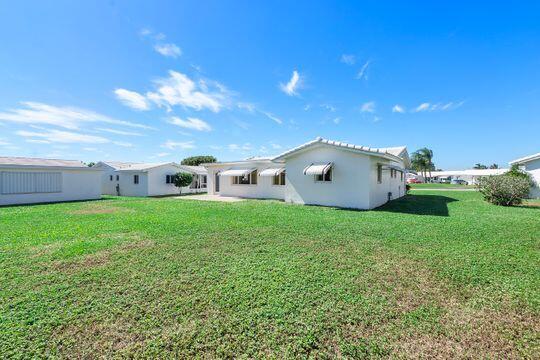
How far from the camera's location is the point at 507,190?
731 inches

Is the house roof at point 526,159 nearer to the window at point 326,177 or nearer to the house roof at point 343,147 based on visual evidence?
the house roof at point 343,147

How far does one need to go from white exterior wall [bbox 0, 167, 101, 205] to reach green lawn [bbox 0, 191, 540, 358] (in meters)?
17.0

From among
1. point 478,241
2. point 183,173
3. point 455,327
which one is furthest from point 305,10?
point 183,173

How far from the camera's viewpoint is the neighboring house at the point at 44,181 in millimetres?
21625

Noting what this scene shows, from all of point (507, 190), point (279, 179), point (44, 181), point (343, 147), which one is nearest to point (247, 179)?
point (279, 179)

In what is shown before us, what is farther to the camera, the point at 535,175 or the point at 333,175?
the point at 535,175

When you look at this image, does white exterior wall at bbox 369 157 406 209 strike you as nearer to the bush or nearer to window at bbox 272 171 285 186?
the bush

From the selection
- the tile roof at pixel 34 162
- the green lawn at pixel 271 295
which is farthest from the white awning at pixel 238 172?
the green lawn at pixel 271 295

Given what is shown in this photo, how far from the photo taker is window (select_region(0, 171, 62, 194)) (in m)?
21.5

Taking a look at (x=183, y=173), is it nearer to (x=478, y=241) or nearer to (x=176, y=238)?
(x=176, y=238)

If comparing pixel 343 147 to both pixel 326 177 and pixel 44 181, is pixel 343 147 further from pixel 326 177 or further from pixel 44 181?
pixel 44 181

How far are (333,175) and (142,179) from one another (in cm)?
2538

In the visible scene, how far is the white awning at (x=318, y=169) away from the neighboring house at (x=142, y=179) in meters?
22.7

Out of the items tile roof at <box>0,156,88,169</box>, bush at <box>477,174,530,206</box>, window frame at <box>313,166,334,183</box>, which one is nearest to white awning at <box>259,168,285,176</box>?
window frame at <box>313,166,334,183</box>
